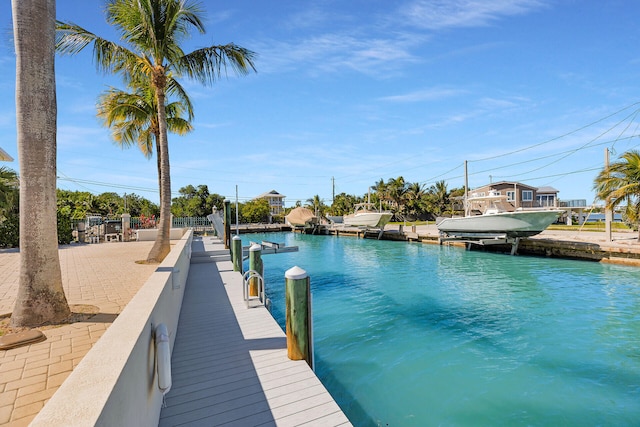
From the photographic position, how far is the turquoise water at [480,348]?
4.86 m

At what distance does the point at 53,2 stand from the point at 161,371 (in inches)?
189

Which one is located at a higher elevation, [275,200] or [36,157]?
[275,200]

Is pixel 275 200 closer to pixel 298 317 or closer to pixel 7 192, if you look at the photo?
pixel 7 192

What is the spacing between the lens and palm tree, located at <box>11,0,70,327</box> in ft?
13.7

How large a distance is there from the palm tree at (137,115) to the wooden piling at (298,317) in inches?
380

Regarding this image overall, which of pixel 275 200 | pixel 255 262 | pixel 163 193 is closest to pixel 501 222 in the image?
pixel 255 262

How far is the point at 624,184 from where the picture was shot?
17.3 meters

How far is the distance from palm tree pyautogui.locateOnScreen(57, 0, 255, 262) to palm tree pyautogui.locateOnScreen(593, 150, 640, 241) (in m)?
18.1

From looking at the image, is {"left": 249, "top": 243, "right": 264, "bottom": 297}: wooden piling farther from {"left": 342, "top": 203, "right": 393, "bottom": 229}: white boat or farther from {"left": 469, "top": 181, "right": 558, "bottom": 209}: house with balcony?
{"left": 469, "top": 181, "right": 558, "bottom": 209}: house with balcony

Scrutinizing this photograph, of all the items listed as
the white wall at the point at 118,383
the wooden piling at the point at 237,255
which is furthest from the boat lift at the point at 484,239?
the white wall at the point at 118,383

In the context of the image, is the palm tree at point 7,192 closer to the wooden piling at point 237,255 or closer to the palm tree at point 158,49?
the palm tree at point 158,49

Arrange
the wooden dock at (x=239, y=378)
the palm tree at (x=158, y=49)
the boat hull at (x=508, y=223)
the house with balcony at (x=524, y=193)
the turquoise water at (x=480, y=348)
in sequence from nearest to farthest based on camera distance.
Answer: the wooden dock at (x=239, y=378) < the turquoise water at (x=480, y=348) < the palm tree at (x=158, y=49) < the boat hull at (x=508, y=223) < the house with balcony at (x=524, y=193)

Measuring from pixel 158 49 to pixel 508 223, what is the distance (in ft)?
64.1

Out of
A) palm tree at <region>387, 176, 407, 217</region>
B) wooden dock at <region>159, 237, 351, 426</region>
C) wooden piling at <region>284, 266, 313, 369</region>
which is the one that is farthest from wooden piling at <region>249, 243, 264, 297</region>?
palm tree at <region>387, 176, 407, 217</region>
